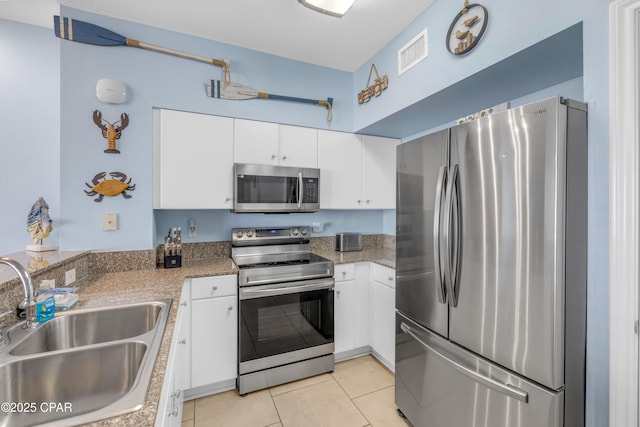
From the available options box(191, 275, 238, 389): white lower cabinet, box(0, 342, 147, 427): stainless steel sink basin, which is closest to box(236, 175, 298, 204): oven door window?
box(191, 275, 238, 389): white lower cabinet

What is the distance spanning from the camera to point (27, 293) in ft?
3.47

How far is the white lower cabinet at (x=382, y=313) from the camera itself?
228 cm

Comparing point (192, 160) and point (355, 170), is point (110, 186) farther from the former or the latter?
point (355, 170)

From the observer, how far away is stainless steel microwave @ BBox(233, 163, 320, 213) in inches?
88.6

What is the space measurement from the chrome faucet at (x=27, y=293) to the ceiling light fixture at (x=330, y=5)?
1.83 metres

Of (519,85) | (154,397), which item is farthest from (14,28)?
(519,85)

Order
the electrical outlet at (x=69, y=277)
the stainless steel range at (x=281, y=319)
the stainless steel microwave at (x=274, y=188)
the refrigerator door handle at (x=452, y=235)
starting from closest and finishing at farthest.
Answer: the refrigerator door handle at (x=452, y=235)
the electrical outlet at (x=69, y=277)
the stainless steel range at (x=281, y=319)
the stainless steel microwave at (x=274, y=188)

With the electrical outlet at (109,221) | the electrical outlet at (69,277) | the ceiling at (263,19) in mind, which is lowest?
A: the electrical outlet at (69,277)

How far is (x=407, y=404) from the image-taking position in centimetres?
180

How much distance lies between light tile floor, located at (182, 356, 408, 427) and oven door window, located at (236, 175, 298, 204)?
4.66 feet

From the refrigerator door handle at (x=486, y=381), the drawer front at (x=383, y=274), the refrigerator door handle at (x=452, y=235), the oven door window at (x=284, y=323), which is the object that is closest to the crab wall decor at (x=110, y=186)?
the oven door window at (x=284, y=323)

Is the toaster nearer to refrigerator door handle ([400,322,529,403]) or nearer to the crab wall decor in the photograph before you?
refrigerator door handle ([400,322,529,403])

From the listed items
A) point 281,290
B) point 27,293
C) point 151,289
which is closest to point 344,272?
point 281,290

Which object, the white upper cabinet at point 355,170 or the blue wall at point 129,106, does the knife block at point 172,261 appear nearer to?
the blue wall at point 129,106
